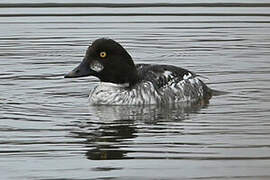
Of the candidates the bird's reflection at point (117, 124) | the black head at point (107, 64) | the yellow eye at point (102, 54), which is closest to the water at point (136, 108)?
the bird's reflection at point (117, 124)

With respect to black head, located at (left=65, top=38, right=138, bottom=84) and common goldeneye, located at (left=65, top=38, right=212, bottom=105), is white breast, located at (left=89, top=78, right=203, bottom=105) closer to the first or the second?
common goldeneye, located at (left=65, top=38, right=212, bottom=105)

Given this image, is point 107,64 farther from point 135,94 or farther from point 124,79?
point 135,94

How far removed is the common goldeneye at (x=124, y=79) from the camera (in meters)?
14.8

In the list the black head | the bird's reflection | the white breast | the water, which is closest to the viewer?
the water

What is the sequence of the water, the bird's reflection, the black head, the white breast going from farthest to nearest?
the white breast
the black head
the bird's reflection
the water

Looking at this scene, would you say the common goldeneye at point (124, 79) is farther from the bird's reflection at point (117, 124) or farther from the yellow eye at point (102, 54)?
the bird's reflection at point (117, 124)

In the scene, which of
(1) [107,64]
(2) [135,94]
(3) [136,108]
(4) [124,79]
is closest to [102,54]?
(1) [107,64]

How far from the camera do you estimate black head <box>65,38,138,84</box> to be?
48.3 ft

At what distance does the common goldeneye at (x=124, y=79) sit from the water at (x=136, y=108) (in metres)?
0.28

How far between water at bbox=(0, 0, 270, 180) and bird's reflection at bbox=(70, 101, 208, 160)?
13 mm

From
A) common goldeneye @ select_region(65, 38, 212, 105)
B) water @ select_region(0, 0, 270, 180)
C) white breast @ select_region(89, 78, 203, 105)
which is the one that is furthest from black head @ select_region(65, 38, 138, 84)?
water @ select_region(0, 0, 270, 180)

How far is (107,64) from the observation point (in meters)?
14.9

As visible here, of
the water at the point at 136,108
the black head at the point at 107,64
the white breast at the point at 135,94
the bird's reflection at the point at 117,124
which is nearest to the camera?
the water at the point at 136,108
